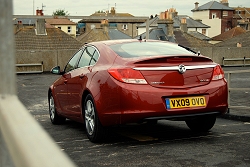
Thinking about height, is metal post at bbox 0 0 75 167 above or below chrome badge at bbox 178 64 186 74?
above

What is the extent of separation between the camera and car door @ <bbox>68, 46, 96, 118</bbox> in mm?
7018

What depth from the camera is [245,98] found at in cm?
1326

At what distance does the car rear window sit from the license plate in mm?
769

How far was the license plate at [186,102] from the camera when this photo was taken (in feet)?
19.6

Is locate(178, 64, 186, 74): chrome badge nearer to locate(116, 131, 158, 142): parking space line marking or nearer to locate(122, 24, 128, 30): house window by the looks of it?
locate(116, 131, 158, 142): parking space line marking

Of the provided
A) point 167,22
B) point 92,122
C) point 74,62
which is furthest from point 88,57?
point 167,22

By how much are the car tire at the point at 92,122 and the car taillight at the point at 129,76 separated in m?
0.63

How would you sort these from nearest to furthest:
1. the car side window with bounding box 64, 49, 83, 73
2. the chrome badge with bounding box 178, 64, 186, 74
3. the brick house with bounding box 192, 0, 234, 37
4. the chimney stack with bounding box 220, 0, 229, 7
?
the chrome badge with bounding box 178, 64, 186, 74 → the car side window with bounding box 64, 49, 83, 73 → the brick house with bounding box 192, 0, 234, 37 → the chimney stack with bounding box 220, 0, 229, 7

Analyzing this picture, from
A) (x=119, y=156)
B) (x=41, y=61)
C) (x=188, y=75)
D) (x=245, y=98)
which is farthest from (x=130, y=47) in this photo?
(x=41, y=61)

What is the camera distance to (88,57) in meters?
7.46

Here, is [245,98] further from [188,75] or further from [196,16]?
[196,16]

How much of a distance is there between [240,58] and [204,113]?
3301 cm

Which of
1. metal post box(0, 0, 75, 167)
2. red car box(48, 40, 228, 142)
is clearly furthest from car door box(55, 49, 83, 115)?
metal post box(0, 0, 75, 167)

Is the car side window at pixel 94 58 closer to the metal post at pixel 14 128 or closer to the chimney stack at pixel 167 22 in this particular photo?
the metal post at pixel 14 128
